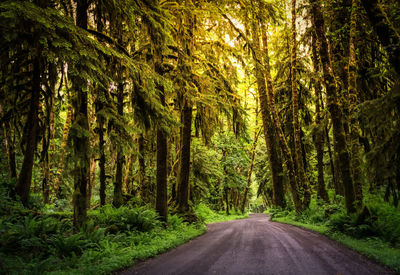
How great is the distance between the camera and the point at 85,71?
505 centimetres

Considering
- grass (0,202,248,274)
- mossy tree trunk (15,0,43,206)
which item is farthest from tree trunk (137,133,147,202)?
mossy tree trunk (15,0,43,206)

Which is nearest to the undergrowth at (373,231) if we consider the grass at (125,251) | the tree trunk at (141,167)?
the grass at (125,251)

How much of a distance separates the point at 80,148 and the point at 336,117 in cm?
975

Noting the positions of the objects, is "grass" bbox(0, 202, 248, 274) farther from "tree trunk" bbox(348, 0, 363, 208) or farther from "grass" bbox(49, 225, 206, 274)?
"tree trunk" bbox(348, 0, 363, 208)

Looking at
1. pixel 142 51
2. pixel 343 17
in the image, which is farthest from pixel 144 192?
pixel 343 17

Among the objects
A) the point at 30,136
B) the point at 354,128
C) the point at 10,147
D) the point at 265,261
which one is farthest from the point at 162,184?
the point at 354,128

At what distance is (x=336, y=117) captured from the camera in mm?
10180

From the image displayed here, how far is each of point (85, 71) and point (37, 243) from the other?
153 inches

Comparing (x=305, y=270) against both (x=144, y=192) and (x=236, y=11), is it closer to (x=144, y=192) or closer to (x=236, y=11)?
(x=236, y=11)

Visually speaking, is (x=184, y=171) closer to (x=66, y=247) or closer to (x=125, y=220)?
(x=125, y=220)

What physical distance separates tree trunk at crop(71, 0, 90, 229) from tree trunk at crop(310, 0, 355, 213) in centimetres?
829

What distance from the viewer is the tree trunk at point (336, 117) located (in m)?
9.52

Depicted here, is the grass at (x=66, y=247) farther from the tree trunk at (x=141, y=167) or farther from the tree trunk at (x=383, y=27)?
the tree trunk at (x=383, y=27)

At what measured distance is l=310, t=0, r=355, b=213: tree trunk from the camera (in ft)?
31.2
